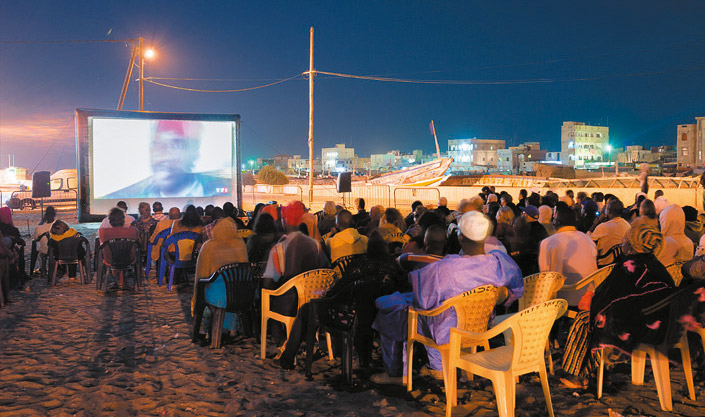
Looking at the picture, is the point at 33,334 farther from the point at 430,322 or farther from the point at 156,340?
the point at 430,322

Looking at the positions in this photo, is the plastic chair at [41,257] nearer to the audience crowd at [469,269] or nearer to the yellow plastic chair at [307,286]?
the audience crowd at [469,269]

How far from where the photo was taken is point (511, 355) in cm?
341

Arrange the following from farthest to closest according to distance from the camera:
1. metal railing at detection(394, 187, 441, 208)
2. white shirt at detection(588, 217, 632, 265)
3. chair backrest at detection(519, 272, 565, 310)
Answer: metal railing at detection(394, 187, 441, 208)
white shirt at detection(588, 217, 632, 265)
chair backrest at detection(519, 272, 565, 310)

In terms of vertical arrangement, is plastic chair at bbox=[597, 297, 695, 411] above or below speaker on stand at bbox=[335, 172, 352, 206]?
below

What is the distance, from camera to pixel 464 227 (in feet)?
11.8

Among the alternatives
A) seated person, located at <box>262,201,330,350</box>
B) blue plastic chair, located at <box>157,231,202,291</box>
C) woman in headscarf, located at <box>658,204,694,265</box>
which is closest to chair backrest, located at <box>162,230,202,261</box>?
blue plastic chair, located at <box>157,231,202,291</box>

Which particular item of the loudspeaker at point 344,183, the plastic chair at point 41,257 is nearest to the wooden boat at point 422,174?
the loudspeaker at point 344,183

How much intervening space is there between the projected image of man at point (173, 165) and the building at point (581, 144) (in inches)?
4687

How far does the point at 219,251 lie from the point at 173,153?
1172cm

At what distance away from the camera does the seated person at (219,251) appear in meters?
5.13

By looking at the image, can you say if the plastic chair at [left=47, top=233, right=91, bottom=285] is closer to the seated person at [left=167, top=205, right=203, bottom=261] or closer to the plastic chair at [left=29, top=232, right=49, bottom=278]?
the plastic chair at [left=29, top=232, right=49, bottom=278]

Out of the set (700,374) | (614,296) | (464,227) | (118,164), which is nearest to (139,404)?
(464,227)

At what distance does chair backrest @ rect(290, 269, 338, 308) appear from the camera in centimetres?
442

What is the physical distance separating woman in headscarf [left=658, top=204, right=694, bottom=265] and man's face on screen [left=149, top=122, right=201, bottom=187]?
44.2ft
